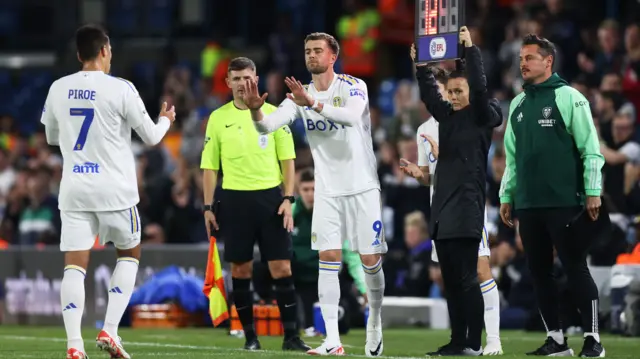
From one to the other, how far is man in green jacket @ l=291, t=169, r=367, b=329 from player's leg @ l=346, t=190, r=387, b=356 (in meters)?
3.50

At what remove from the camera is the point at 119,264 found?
32.1 ft

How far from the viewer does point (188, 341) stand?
13.0 metres

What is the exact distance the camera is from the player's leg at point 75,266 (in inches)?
370

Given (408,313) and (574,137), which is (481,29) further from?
(574,137)

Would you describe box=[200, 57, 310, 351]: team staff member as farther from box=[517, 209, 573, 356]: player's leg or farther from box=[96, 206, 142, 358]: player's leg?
box=[517, 209, 573, 356]: player's leg

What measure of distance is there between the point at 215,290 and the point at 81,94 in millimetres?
3514

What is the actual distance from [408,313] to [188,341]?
3.86m

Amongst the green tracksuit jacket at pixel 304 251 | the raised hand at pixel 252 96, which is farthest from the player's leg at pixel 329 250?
the green tracksuit jacket at pixel 304 251

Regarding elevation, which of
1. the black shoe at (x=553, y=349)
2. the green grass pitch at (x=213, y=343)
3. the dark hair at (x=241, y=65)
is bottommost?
the green grass pitch at (x=213, y=343)

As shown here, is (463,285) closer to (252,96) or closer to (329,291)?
(329,291)

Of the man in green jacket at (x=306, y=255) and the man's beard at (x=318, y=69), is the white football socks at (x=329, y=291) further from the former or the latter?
the man in green jacket at (x=306, y=255)

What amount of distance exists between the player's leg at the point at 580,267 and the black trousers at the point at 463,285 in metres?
0.62

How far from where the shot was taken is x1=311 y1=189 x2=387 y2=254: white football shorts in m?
10.4

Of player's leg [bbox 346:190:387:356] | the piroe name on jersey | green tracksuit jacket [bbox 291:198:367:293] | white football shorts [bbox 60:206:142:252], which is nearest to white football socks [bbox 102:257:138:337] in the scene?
white football shorts [bbox 60:206:142:252]
